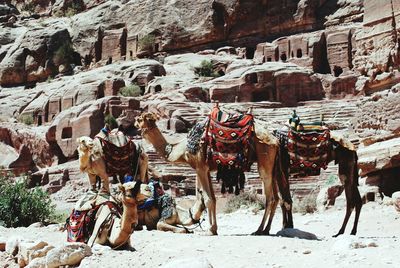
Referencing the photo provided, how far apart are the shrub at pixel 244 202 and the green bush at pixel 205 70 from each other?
2863cm

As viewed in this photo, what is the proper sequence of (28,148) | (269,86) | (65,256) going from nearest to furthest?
(65,256) < (28,148) < (269,86)

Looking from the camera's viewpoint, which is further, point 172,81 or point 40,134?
point 172,81

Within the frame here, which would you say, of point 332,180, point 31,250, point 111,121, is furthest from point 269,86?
point 31,250

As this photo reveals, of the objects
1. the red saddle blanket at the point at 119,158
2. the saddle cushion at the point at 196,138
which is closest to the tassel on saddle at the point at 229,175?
the saddle cushion at the point at 196,138

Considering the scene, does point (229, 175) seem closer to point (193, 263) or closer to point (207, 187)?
point (207, 187)

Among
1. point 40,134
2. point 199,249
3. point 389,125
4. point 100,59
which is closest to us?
point 199,249

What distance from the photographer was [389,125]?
51.5ft

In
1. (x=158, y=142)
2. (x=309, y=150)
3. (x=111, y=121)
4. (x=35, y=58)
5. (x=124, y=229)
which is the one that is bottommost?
(x=124, y=229)

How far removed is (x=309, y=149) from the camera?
11398 mm

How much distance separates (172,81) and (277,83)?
871cm

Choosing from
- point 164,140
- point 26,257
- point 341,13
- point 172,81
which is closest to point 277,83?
point 172,81

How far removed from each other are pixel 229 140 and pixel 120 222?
2970 mm

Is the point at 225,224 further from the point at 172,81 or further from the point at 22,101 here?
the point at 22,101

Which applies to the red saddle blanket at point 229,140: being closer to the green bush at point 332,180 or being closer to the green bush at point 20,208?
the green bush at point 20,208
